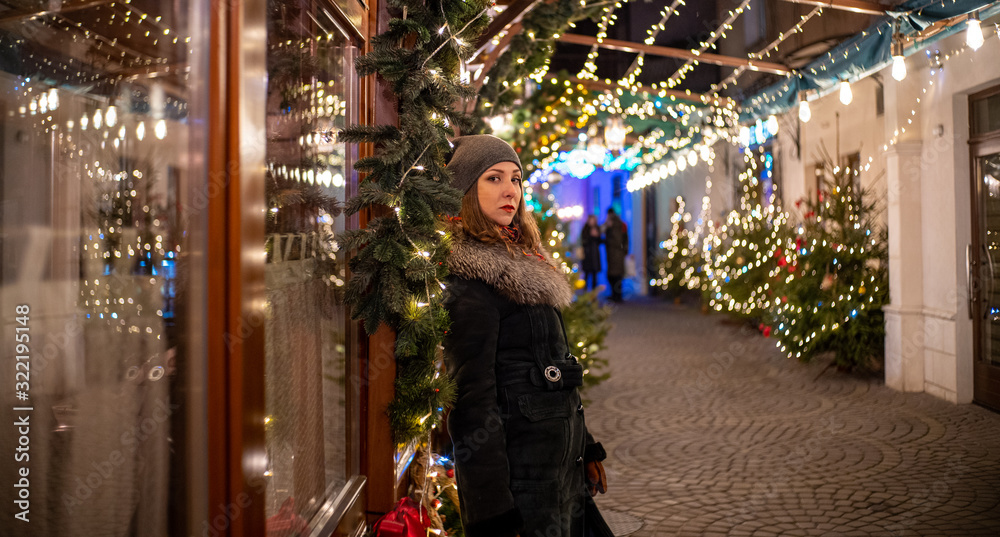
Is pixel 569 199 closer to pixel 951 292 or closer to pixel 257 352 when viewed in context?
pixel 951 292

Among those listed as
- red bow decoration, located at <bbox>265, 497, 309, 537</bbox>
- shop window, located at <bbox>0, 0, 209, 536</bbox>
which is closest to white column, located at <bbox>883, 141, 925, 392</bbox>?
red bow decoration, located at <bbox>265, 497, 309, 537</bbox>

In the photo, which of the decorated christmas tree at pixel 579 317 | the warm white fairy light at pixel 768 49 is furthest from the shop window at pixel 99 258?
the warm white fairy light at pixel 768 49

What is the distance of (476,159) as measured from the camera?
2.43 metres

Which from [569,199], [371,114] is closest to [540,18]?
[371,114]

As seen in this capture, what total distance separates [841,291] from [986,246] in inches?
66.2

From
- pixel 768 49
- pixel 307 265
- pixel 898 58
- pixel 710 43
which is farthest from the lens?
pixel 768 49

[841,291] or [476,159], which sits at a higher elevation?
[476,159]

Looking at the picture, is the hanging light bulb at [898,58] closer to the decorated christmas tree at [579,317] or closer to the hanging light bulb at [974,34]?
the hanging light bulb at [974,34]

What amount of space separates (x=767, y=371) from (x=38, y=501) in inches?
316

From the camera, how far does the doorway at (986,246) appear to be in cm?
591

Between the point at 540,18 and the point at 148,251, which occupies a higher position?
the point at 540,18

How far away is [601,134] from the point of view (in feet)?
43.1

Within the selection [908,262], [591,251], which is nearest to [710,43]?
[908,262]

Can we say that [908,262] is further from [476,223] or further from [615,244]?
[615,244]
